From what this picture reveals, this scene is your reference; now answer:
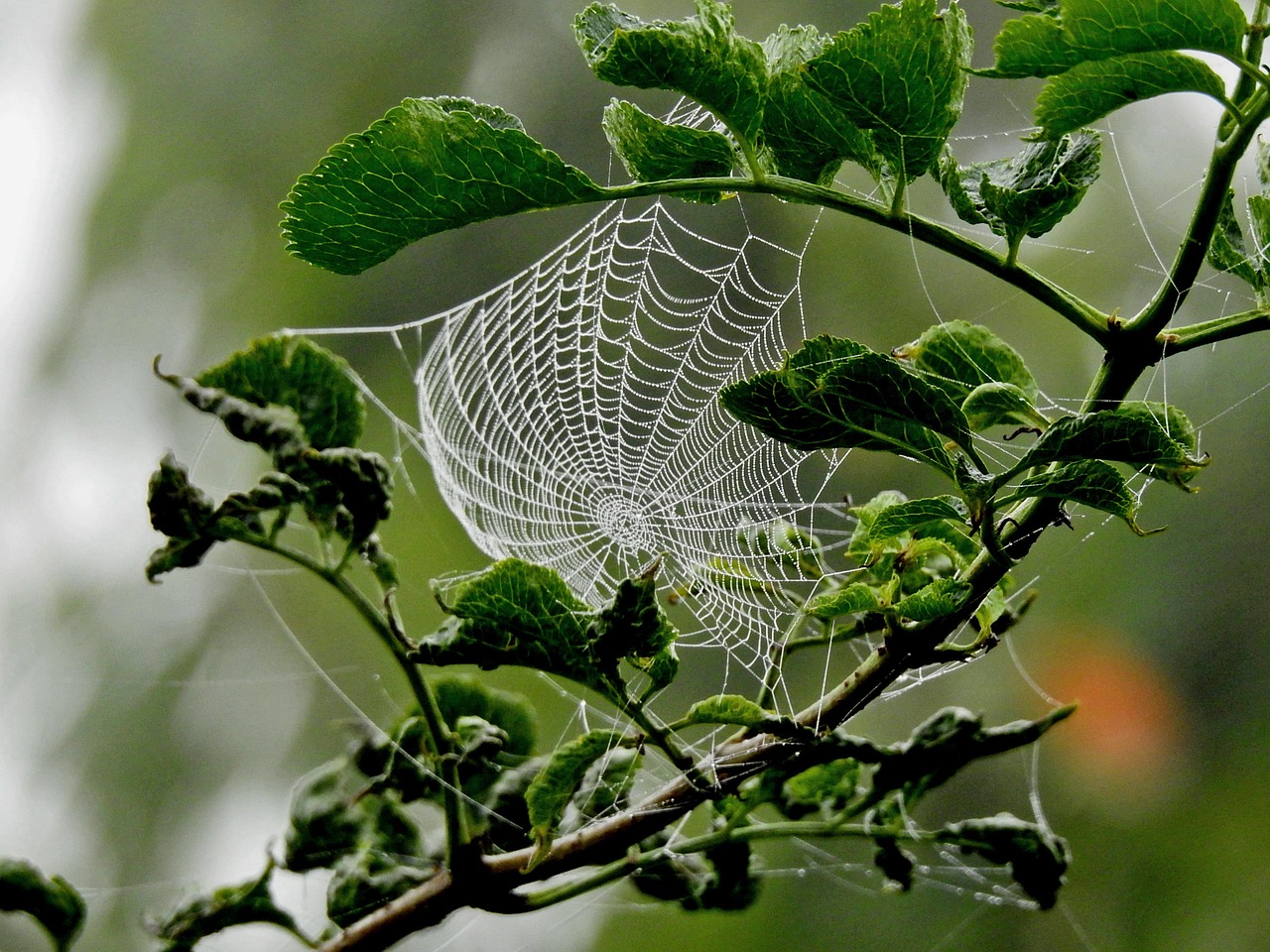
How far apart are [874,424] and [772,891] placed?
2.95 feet

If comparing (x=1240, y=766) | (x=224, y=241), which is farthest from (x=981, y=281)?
(x=224, y=241)

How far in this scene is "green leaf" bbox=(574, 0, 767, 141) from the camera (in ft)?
0.76

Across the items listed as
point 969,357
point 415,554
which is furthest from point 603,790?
point 415,554

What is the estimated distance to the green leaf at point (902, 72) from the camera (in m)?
0.22

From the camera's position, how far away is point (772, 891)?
3.35ft

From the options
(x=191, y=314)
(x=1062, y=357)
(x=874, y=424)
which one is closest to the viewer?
(x=874, y=424)

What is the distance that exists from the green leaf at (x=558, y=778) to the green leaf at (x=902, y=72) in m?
0.17

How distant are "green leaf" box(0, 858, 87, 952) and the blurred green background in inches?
1.5

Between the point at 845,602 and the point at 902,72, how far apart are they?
0.41 feet

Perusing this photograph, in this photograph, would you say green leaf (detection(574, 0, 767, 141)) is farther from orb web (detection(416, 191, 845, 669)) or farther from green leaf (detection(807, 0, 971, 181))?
orb web (detection(416, 191, 845, 669))

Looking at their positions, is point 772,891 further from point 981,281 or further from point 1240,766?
point 981,281

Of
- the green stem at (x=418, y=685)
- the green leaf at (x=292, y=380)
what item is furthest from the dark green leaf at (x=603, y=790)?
the green leaf at (x=292, y=380)

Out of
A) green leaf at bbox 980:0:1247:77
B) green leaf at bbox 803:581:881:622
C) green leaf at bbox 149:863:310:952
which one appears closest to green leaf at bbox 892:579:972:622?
green leaf at bbox 803:581:881:622

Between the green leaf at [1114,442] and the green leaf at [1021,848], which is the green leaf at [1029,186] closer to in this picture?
the green leaf at [1114,442]
